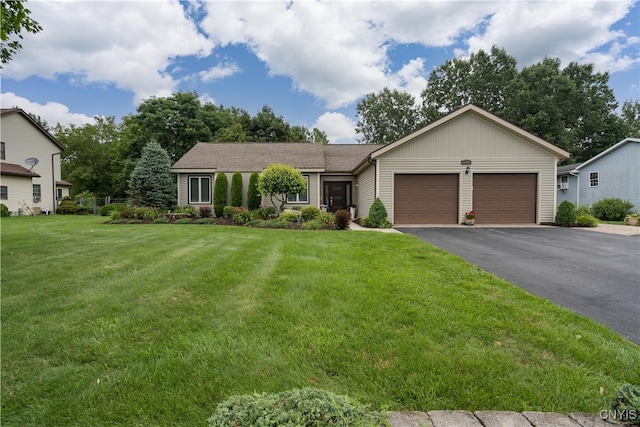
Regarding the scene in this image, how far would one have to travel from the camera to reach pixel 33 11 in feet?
20.5

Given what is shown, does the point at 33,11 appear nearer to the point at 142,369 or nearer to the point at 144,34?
the point at 144,34

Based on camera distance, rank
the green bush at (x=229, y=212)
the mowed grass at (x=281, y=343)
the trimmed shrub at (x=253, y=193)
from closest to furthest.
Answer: the mowed grass at (x=281, y=343), the green bush at (x=229, y=212), the trimmed shrub at (x=253, y=193)

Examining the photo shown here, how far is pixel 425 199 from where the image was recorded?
43.2 feet

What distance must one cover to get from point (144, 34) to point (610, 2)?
1395 centimetres

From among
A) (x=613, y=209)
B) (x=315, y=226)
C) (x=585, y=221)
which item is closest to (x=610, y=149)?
(x=613, y=209)

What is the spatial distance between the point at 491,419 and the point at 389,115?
3698 centimetres

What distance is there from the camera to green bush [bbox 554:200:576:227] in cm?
1229

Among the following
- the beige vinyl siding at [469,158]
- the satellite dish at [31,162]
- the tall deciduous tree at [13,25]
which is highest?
the tall deciduous tree at [13,25]

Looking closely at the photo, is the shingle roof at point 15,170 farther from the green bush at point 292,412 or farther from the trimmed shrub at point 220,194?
the green bush at point 292,412

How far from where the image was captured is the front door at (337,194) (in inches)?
688

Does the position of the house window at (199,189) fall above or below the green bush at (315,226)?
above

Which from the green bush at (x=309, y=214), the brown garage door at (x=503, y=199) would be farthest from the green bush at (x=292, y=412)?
the brown garage door at (x=503, y=199)

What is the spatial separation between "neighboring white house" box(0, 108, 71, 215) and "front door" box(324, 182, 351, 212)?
18781 millimetres

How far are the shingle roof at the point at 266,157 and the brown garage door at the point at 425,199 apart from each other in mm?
3742
